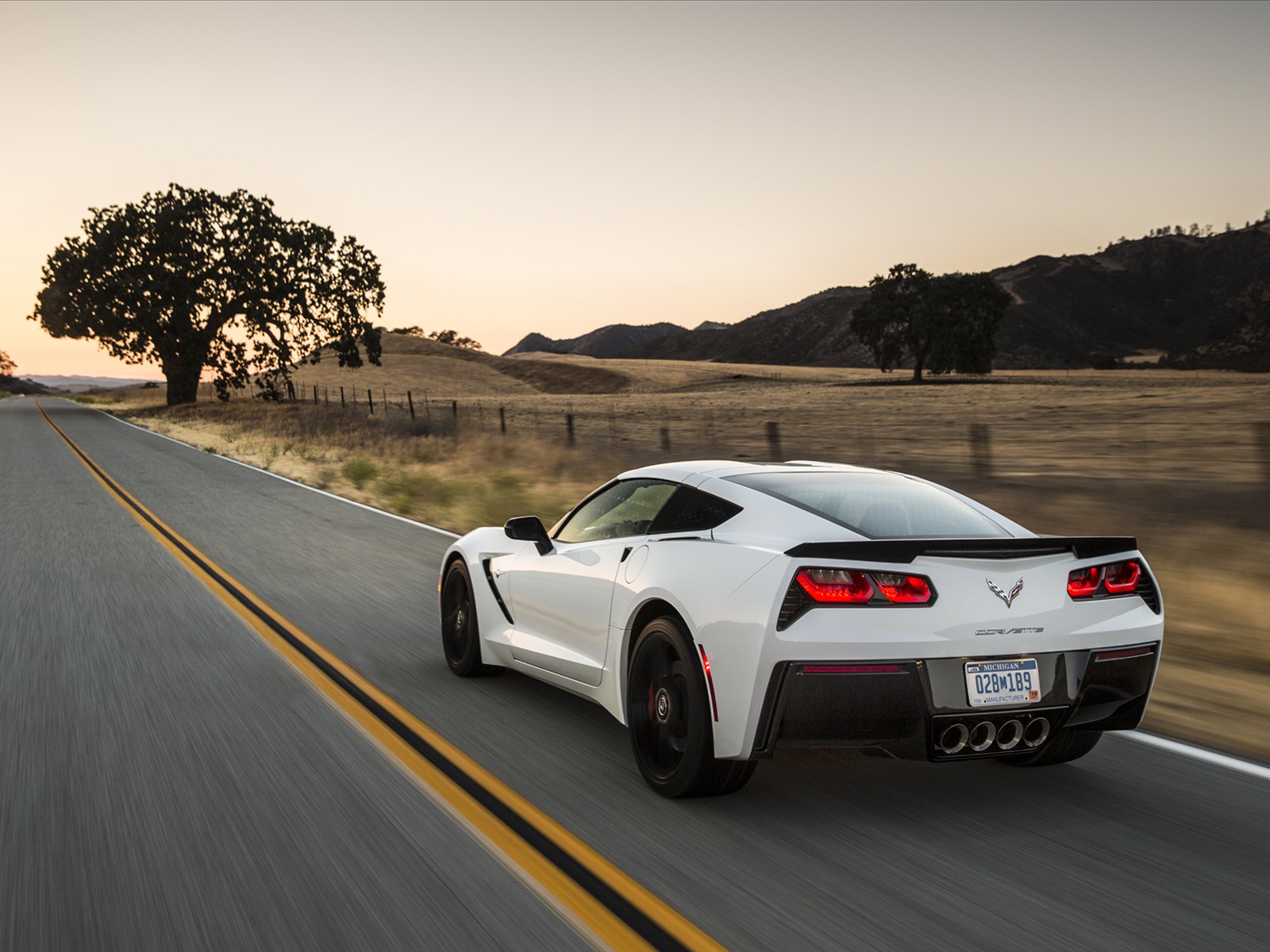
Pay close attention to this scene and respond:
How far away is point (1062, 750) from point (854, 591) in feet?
5.04

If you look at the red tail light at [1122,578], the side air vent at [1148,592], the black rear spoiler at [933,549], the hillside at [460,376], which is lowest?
the hillside at [460,376]

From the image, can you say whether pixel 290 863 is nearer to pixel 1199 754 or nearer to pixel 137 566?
pixel 1199 754

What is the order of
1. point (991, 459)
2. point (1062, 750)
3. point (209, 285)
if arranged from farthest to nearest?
point (209, 285)
point (991, 459)
point (1062, 750)

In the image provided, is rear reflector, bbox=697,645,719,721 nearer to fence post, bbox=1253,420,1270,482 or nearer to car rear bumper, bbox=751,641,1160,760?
car rear bumper, bbox=751,641,1160,760

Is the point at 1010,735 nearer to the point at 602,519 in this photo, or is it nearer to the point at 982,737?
the point at 982,737

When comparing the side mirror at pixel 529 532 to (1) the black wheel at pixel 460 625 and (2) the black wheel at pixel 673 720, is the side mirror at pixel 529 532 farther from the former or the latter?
(2) the black wheel at pixel 673 720

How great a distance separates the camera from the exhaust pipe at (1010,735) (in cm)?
416

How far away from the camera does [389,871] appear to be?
3.73 m

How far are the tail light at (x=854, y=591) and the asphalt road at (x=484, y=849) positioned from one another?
83 cm

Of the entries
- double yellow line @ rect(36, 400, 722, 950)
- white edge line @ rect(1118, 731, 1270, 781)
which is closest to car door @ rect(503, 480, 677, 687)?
double yellow line @ rect(36, 400, 722, 950)

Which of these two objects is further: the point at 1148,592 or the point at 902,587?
the point at 1148,592

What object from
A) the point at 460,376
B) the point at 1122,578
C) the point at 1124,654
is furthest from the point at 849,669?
the point at 460,376

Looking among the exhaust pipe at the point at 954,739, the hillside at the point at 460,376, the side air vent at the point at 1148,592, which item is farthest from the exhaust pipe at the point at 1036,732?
the hillside at the point at 460,376

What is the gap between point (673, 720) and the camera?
14.9ft
